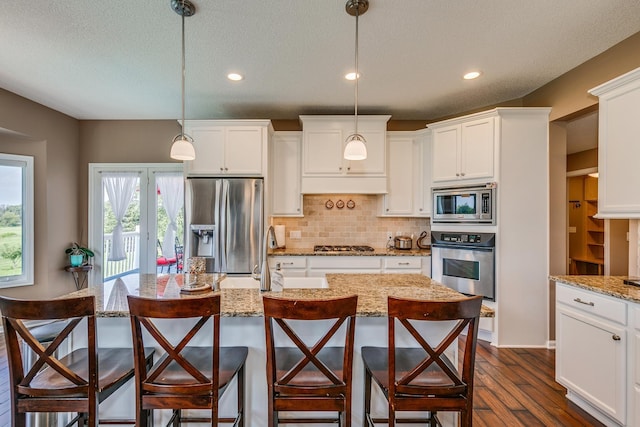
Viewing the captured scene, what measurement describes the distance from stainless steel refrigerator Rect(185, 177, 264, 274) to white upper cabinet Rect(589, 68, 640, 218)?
3.06 m

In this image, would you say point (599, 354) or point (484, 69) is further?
point (484, 69)

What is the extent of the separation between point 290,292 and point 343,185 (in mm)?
2165

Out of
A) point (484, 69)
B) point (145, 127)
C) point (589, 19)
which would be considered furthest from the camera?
point (145, 127)

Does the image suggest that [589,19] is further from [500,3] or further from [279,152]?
[279,152]

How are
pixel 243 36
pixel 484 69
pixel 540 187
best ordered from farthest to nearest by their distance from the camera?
1. pixel 540 187
2. pixel 484 69
3. pixel 243 36

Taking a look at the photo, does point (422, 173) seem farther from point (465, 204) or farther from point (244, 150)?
point (244, 150)

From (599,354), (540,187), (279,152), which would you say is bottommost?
(599,354)

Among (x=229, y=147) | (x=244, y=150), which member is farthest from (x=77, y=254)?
(x=244, y=150)

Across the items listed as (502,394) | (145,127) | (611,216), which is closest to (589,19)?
(611,216)

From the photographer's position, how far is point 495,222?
121 inches

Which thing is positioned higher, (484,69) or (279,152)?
(484,69)

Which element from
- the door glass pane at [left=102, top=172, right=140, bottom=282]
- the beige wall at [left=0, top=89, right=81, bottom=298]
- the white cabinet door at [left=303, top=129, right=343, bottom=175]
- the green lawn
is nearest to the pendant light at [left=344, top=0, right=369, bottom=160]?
the white cabinet door at [left=303, top=129, right=343, bottom=175]

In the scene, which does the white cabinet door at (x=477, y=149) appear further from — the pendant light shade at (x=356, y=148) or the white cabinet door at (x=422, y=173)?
the pendant light shade at (x=356, y=148)

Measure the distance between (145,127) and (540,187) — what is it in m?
4.95
